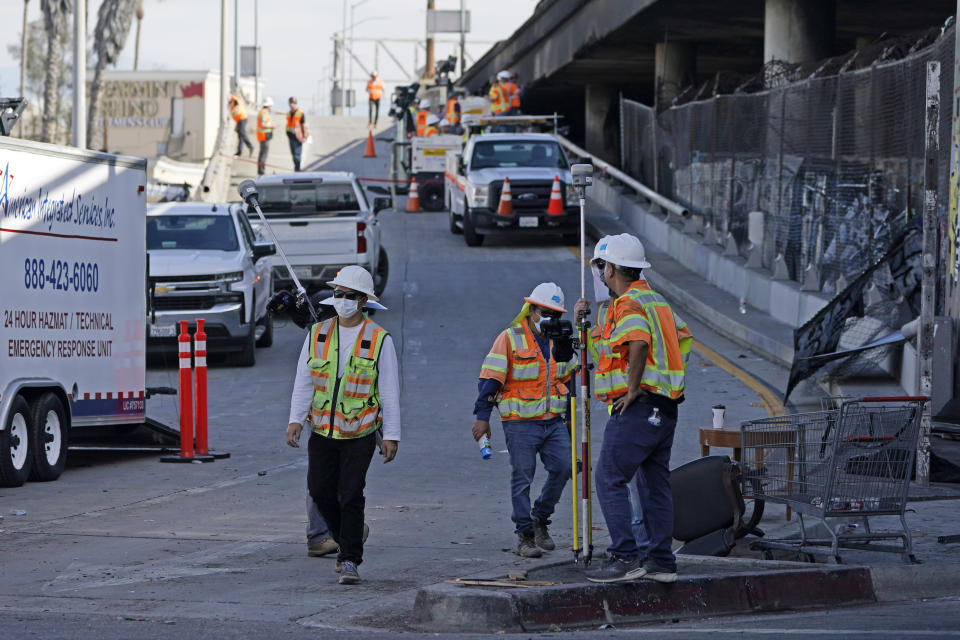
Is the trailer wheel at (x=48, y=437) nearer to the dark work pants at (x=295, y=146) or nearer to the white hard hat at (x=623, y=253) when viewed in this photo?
the white hard hat at (x=623, y=253)

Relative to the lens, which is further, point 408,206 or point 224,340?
point 408,206

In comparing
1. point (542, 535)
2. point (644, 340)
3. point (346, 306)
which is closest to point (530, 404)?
point (542, 535)

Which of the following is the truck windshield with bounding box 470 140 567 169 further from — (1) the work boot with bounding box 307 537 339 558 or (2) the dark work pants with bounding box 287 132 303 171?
(1) the work boot with bounding box 307 537 339 558

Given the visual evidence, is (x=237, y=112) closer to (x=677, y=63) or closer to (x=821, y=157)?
(x=677, y=63)

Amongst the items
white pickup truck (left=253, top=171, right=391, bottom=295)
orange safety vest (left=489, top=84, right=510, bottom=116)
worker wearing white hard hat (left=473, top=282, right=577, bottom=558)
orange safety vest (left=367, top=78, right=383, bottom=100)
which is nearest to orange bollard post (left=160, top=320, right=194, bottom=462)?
worker wearing white hard hat (left=473, top=282, right=577, bottom=558)

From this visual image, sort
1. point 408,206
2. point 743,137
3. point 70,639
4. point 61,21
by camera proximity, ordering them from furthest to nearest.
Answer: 1. point 61,21
2. point 408,206
3. point 743,137
4. point 70,639

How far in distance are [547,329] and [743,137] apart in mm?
15335

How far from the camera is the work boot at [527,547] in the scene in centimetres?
943

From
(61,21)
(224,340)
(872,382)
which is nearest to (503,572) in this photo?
(872,382)

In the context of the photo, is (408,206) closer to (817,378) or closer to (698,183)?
(698,183)

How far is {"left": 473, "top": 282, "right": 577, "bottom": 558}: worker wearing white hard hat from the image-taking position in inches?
A: 376

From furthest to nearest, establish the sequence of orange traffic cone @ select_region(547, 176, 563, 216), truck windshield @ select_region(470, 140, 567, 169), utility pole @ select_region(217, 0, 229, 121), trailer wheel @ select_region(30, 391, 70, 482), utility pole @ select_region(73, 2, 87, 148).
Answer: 1. utility pole @ select_region(217, 0, 229, 121)
2. utility pole @ select_region(73, 2, 87, 148)
3. truck windshield @ select_region(470, 140, 567, 169)
4. orange traffic cone @ select_region(547, 176, 563, 216)
5. trailer wheel @ select_region(30, 391, 70, 482)

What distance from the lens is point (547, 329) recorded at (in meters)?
8.76

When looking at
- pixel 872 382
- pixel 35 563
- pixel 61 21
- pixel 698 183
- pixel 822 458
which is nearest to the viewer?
pixel 822 458
